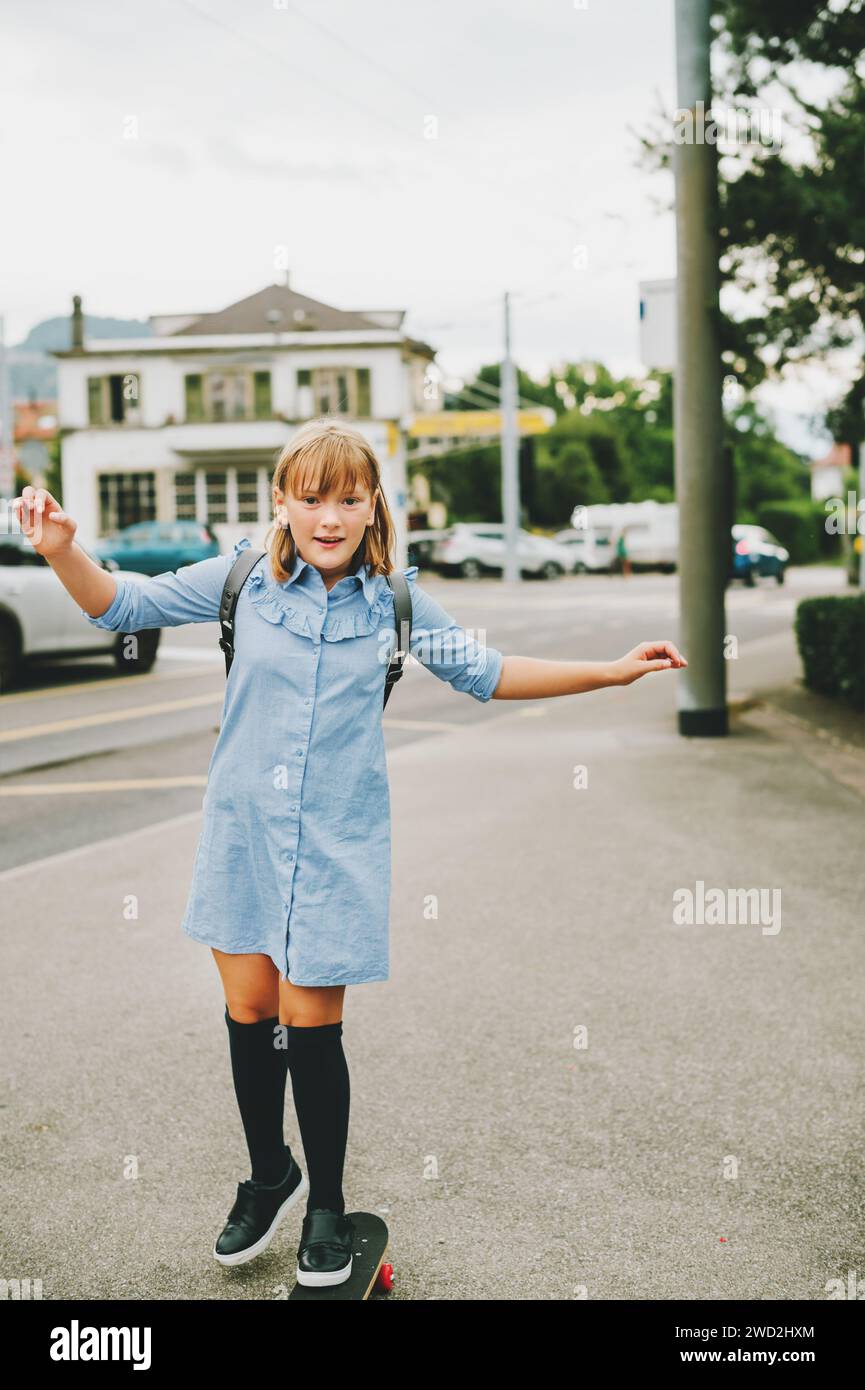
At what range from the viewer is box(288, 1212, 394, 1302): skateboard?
9.79 ft

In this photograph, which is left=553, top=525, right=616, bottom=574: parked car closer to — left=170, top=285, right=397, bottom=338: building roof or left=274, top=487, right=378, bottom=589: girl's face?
left=170, top=285, right=397, bottom=338: building roof

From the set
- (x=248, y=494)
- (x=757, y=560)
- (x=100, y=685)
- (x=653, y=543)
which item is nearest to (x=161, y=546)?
(x=757, y=560)

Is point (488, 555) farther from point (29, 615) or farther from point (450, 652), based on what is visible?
point (450, 652)

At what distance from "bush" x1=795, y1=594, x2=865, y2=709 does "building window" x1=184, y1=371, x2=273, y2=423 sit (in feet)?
138

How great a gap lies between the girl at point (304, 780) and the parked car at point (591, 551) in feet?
142

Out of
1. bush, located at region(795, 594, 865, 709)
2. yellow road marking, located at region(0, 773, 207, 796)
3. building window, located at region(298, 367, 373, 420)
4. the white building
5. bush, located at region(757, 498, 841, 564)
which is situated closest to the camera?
yellow road marking, located at region(0, 773, 207, 796)

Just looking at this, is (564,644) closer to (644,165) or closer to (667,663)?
(644,165)

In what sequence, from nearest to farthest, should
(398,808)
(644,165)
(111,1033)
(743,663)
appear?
(111,1033) < (398,808) < (644,165) < (743,663)

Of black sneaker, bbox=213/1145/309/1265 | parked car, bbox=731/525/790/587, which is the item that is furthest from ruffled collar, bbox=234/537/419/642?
parked car, bbox=731/525/790/587

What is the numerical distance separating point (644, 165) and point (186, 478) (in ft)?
142

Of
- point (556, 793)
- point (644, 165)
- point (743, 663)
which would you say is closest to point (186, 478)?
point (743, 663)

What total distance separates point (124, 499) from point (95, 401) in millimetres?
3526

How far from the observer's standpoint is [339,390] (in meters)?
52.3

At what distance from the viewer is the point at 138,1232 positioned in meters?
3.35
